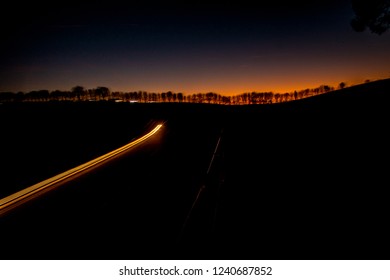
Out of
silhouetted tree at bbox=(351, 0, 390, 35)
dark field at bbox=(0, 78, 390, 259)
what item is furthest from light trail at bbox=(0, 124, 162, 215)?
silhouetted tree at bbox=(351, 0, 390, 35)

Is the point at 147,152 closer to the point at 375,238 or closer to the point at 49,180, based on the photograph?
the point at 49,180

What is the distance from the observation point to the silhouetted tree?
67.6ft

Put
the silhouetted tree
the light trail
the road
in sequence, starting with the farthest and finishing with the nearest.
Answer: the silhouetted tree < the light trail < the road

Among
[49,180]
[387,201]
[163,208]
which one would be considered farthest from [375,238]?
[49,180]

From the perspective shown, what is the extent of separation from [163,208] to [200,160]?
5.97 m

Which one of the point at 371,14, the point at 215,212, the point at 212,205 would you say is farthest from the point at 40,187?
the point at 371,14

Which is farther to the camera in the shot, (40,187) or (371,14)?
(371,14)

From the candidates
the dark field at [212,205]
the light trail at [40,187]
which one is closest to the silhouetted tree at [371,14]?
the dark field at [212,205]

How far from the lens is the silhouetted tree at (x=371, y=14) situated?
20594 millimetres

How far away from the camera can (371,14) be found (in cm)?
2097

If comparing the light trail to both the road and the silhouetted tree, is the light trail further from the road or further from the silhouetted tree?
the silhouetted tree

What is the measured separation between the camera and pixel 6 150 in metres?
15.6

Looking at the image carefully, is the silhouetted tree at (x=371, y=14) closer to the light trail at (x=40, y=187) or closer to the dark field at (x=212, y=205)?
the dark field at (x=212, y=205)

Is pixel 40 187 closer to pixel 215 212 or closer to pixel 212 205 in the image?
pixel 212 205
